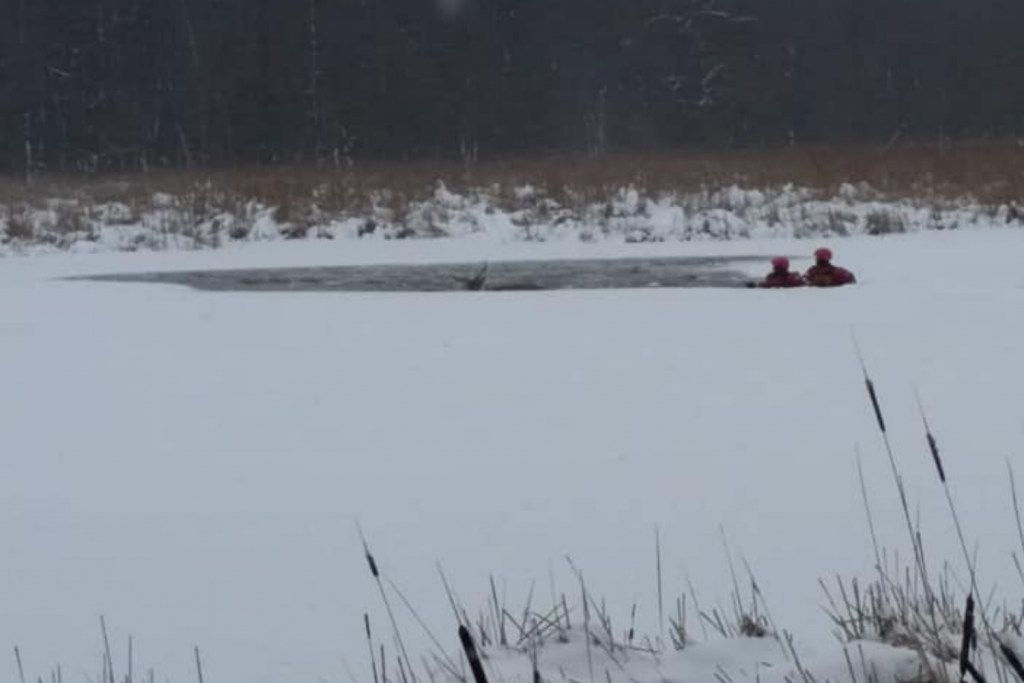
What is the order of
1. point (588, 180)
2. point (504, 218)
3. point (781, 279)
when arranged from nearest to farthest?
point (781, 279) < point (504, 218) < point (588, 180)

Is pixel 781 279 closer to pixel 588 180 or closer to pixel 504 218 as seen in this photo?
pixel 504 218

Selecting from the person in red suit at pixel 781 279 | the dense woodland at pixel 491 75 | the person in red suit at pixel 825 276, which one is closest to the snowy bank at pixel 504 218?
the person in red suit at pixel 781 279

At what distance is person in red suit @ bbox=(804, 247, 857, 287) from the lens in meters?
14.6

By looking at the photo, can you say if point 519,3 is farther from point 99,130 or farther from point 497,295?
point 497,295

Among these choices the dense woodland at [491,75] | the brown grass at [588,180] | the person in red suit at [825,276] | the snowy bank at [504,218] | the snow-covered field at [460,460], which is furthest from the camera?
the dense woodland at [491,75]

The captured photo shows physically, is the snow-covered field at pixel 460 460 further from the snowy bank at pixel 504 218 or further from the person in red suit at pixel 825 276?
the snowy bank at pixel 504 218

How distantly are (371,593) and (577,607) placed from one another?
2.36ft

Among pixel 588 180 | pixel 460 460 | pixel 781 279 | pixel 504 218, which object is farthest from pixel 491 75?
pixel 460 460

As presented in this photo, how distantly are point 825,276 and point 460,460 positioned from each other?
7313mm

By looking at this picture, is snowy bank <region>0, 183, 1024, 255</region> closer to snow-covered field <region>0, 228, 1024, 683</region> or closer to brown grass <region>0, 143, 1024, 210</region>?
brown grass <region>0, 143, 1024, 210</region>

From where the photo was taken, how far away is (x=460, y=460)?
7.89 meters

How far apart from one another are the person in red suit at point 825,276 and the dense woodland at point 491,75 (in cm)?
2762

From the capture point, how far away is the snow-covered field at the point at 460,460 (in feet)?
18.3

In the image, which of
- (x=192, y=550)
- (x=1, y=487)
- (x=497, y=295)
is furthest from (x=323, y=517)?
(x=497, y=295)
